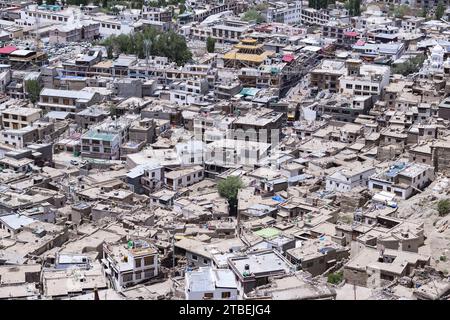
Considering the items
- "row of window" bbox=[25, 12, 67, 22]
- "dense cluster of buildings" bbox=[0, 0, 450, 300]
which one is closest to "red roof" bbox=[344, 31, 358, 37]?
"dense cluster of buildings" bbox=[0, 0, 450, 300]

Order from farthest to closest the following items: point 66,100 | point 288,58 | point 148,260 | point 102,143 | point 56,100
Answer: point 288,58 < point 56,100 < point 66,100 < point 102,143 < point 148,260

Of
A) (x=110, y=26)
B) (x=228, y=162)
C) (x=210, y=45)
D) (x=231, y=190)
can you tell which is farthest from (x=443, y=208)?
(x=110, y=26)

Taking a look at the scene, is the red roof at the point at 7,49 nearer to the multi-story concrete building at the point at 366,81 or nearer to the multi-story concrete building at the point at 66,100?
the multi-story concrete building at the point at 66,100

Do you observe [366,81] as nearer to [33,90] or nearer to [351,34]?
[351,34]

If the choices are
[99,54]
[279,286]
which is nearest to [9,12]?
[99,54]

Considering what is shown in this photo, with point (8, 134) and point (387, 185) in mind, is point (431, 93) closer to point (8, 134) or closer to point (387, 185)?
point (387, 185)

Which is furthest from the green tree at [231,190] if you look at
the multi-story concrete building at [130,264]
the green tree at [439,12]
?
the green tree at [439,12]
